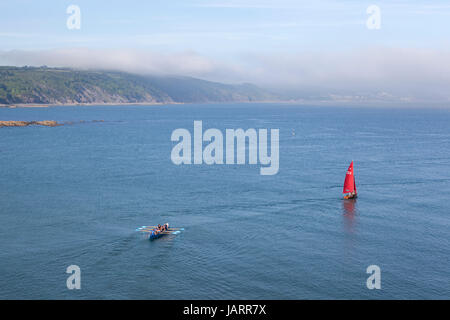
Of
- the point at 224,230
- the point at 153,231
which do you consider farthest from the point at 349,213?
the point at 153,231

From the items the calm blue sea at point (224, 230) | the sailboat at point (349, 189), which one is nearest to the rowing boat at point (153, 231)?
the calm blue sea at point (224, 230)

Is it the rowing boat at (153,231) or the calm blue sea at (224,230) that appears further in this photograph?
the rowing boat at (153,231)

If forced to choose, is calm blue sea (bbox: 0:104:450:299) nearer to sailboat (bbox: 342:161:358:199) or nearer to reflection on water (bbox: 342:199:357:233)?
reflection on water (bbox: 342:199:357:233)

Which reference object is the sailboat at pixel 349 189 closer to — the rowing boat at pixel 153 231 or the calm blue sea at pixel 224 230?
the calm blue sea at pixel 224 230

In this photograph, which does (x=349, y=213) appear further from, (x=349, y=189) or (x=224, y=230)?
(x=224, y=230)

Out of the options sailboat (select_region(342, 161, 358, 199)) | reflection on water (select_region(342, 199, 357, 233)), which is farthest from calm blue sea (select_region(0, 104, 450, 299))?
→ sailboat (select_region(342, 161, 358, 199))

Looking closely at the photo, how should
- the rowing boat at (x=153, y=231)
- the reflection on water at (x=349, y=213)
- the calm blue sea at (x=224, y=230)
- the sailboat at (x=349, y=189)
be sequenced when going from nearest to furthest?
1. the calm blue sea at (x=224, y=230)
2. the rowing boat at (x=153, y=231)
3. the reflection on water at (x=349, y=213)
4. the sailboat at (x=349, y=189)
